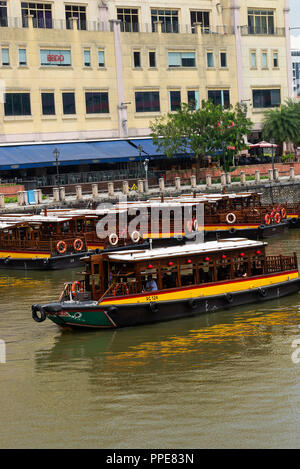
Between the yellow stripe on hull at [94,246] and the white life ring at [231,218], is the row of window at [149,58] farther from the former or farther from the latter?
the yellow stripe on hull at [94,246]

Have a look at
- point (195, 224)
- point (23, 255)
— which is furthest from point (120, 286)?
point (195, 224)

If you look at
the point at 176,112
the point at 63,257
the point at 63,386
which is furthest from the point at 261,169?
the point at 63,386

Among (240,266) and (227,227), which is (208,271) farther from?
(227,227)

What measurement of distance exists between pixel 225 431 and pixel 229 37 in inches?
2507

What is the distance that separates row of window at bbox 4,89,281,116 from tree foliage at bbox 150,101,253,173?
375cm

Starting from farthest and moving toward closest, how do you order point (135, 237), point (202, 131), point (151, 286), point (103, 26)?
point (103, 26) < point (202, 131) < point (135, 237) < point (151, 286)

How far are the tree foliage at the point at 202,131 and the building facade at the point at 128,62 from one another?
4920 millimetres

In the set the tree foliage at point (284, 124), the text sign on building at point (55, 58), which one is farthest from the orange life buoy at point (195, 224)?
the tree foliage at point (284, 124)

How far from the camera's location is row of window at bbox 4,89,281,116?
66188 millimetres

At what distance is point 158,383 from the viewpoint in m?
21.1

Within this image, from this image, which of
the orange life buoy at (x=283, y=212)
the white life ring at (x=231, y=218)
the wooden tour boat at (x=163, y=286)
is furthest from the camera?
the orange life buoy at (x=283, y=212)

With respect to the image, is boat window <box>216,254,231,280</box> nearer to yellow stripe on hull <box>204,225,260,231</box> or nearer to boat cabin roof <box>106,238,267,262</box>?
boat cabin roof <box>106,238,267,262</box>

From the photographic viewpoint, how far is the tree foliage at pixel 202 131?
6650 cm

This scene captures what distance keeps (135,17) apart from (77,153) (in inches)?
582
